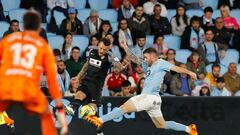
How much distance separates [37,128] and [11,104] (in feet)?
17.9

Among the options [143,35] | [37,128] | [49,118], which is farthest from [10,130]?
[49,118]

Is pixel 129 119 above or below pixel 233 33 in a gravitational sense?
below

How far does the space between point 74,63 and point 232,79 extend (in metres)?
3.40

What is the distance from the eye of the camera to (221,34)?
59.1 ft

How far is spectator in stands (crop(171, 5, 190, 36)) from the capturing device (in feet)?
59.0

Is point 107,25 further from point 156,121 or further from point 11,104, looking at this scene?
point 11,104

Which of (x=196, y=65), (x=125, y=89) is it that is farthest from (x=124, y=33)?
(x=125, y=89)

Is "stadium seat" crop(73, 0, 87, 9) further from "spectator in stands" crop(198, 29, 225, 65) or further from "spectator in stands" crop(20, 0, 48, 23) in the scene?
"spectator in stands" crop(198, 29, 225, 65)

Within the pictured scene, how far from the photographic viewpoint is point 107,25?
17000mm

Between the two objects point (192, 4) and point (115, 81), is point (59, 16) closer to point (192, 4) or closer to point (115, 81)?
point (115, 81)

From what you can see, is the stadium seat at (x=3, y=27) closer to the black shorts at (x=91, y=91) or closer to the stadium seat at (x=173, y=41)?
the stadium seat at (x=173, y=41)

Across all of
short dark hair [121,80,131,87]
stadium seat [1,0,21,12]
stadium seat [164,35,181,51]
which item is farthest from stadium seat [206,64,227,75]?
stadium seat [1,0,21,12]

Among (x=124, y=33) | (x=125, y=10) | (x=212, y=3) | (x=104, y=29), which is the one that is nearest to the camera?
(x=104, y=29)

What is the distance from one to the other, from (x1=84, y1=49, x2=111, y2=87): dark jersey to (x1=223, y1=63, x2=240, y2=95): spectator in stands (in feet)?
13.5
